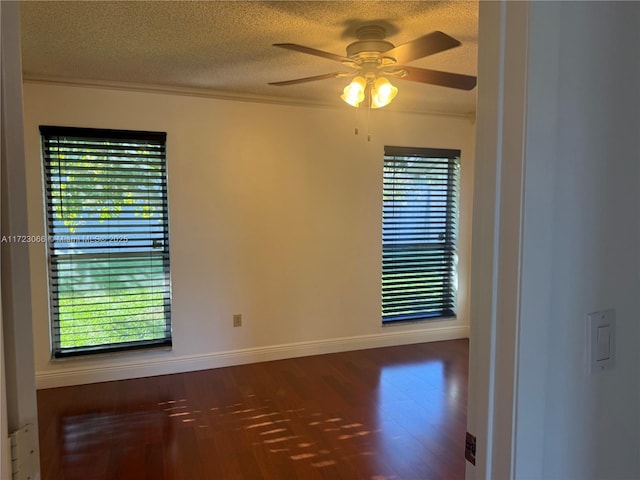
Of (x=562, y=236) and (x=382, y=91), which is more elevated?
(x=382, y=91)

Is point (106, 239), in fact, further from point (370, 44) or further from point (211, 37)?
point (370, 44)

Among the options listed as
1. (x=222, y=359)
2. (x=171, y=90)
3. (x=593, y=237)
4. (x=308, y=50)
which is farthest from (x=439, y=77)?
(x=222, y=359)

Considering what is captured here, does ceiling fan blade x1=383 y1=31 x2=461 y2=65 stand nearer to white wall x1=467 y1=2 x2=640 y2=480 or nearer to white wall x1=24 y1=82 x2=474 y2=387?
white wall x1=467 y1=2 x2=640 y2=480

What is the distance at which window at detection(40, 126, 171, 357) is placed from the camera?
315cm

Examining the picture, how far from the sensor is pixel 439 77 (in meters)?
2.24

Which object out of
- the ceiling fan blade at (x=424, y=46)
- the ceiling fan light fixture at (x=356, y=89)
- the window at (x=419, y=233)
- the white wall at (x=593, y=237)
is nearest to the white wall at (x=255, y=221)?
the window at (x=419, y=233)

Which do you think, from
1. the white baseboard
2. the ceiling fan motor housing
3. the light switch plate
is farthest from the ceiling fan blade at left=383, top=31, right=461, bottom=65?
the white baseboard

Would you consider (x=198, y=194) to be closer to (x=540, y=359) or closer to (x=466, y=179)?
(x=466, y=179)

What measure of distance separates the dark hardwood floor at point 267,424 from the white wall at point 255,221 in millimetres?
263

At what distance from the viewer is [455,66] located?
286 centimetres

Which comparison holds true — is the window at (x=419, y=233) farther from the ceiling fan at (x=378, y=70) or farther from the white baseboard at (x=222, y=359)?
the ceiling fan at (x=378, y=70)

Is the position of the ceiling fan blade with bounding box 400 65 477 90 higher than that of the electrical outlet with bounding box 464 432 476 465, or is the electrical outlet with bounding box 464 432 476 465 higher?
the ceiling fan blade with bounding box 400 65 477 90

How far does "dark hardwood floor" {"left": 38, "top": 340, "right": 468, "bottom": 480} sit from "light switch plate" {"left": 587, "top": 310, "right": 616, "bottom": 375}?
5.49 ft

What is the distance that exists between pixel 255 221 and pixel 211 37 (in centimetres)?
164
